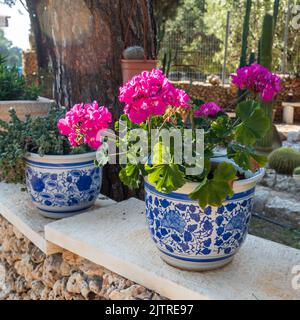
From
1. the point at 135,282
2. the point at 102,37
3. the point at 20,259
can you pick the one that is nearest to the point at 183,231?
the point at 135,282

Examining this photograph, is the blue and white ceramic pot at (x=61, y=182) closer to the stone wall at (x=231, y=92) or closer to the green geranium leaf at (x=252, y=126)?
the green geranium leaf at (x=252, y=126)

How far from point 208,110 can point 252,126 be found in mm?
267

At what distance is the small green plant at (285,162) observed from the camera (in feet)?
13.9

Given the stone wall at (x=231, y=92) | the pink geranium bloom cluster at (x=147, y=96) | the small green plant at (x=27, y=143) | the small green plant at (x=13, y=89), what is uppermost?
the pink geranium bloom cluster at (x=147, y=96)

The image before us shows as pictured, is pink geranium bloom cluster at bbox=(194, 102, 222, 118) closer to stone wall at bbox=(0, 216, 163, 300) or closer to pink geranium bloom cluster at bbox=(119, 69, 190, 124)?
pink geranium bloom cluster at bbox=(119, 69, 190, 124)

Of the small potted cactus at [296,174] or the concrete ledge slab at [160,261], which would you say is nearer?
the concrete ledge slab at [160,261]

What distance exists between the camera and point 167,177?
1.15 meters

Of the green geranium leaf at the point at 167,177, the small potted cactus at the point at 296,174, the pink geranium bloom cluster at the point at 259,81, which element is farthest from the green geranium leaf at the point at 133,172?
the small potted cactus at the point at 296,174

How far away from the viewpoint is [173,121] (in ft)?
4.51

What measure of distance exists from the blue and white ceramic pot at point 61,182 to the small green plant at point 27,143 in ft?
0.19

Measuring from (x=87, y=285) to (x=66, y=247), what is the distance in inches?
6.7

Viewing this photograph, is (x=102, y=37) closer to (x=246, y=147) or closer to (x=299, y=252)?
(x=246, y=147)
